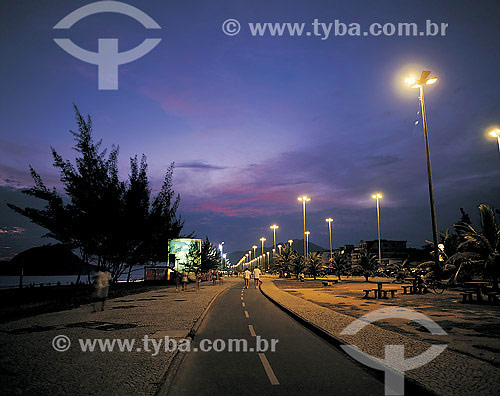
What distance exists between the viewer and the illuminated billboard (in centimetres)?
3712

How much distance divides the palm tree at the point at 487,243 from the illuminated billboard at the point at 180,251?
26683 millimetres

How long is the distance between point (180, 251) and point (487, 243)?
30221mm

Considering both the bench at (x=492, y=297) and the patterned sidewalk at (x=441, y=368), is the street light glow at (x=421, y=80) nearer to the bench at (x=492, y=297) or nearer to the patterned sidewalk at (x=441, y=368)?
the bench at (x=492, y=297)

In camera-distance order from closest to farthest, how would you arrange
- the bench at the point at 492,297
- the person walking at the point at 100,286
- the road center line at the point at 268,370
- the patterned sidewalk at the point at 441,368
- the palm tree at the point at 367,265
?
the patterned sidewalk at the point at 441,368
the road center line at the point at 268,370
the person walking at the point at 100,286
the bench at the point at 492,297
the palm tree at the point at 367,265

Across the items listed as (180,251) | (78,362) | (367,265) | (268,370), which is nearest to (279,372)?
(268,370)

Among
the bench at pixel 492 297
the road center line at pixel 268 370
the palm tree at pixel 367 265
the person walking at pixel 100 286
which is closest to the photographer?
the road center line at pixel 268 370

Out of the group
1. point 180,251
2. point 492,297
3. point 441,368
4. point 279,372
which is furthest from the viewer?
point 180,251

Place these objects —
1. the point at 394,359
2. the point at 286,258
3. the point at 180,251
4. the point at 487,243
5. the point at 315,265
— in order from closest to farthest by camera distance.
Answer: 1. the point at 394,359
2. the point at 487,243
3. the point at 180,251
4. the point at 315,265
5. the point at 286,258

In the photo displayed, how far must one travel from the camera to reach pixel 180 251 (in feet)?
126

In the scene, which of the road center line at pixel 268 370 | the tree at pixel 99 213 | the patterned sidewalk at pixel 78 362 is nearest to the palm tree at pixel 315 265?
the tree at pixel 99 213

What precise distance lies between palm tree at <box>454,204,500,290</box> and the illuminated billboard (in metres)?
26.7

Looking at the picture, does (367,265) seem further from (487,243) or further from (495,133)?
(487,243)

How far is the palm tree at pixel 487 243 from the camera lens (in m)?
15.9

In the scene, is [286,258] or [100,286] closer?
[100,286]
